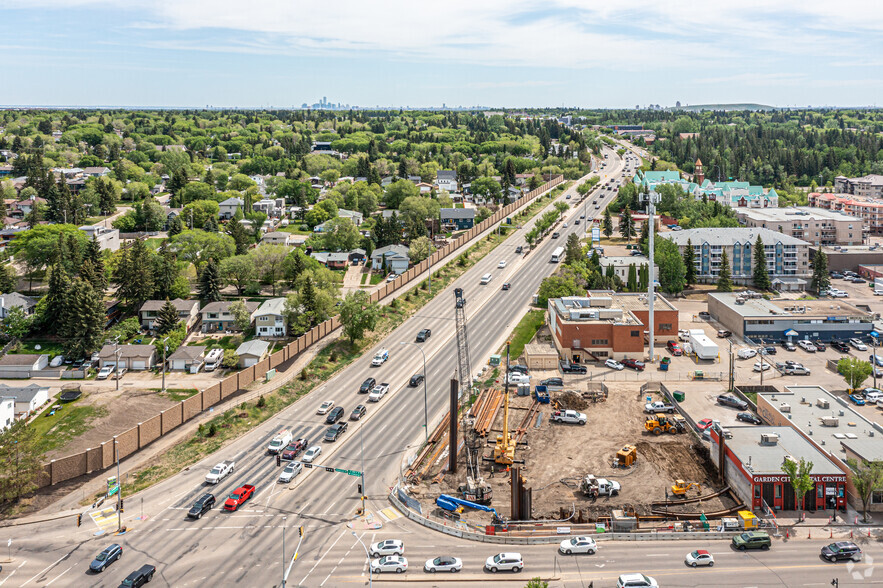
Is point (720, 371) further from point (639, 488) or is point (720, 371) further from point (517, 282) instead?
point (517, 282)

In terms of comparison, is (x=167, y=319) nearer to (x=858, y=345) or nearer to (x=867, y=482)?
(x=867, y=482)

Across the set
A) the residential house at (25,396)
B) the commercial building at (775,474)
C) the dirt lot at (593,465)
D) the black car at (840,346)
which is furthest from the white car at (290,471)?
the black car at (840,346)

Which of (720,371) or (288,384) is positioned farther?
(720,371)

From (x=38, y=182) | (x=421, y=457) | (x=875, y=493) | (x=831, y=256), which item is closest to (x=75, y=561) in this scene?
(x=421, y=457)

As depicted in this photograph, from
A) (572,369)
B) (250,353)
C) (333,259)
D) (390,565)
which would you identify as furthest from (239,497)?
(333,259)

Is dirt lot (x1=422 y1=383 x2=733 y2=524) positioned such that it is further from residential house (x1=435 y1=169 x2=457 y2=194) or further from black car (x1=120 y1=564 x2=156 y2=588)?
residential house (x1=435 y1=169 x2=457 y2=194)

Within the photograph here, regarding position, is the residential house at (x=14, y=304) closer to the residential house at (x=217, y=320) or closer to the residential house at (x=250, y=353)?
the residential house at (x=217, y=320)
